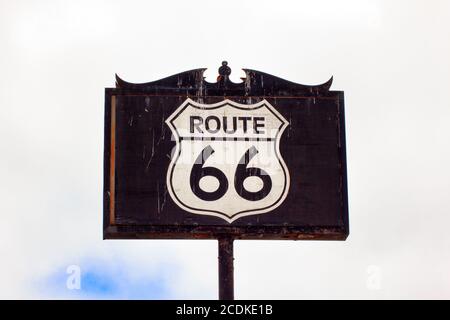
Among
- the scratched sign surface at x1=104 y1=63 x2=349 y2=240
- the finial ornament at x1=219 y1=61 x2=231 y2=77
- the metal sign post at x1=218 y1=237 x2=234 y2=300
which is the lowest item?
the metal sign post at x1=218 y1=237 x2=234 y2=300

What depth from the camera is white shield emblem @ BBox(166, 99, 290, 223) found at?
17.6 m

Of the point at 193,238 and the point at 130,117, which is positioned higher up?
the point at 130,117

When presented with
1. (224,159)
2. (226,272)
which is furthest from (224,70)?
(226,272)

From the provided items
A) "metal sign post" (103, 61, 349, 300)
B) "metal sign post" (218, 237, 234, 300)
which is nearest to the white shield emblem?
"metal sign post" (103, 61, 349, 300)

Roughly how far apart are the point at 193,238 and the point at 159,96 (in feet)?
7.20

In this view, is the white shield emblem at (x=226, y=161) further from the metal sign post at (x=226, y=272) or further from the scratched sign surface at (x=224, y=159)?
the metal sign post at (x=226, y=272)

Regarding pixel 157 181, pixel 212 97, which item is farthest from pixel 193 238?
pixel 212 97

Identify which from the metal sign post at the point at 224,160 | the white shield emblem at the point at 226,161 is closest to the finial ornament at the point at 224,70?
the metal sign post at the point at 224,160

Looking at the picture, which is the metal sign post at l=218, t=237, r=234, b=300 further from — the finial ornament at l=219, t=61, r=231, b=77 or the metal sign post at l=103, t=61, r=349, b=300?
the finial ornament at l=219, t=61, r=231, b=77

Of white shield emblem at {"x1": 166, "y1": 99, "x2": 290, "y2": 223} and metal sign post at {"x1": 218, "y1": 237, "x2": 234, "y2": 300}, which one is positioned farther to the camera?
white shield emblem at {"x1": 166, "y1": 99, "x2": 290, "y2": 223}

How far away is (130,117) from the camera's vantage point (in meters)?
18.0

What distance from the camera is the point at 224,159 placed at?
1780 centimetres

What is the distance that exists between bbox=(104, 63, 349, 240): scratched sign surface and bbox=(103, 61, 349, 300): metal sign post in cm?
1
